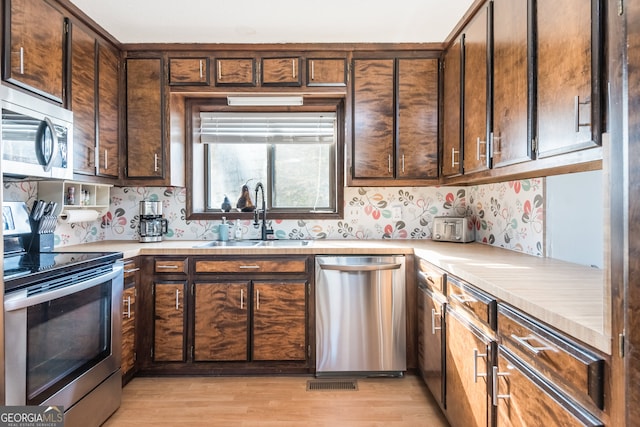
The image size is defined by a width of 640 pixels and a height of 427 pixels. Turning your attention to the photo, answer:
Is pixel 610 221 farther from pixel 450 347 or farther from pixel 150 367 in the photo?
pixel 150 367

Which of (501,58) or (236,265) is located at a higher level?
(501,58)

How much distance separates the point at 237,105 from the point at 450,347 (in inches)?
86.5

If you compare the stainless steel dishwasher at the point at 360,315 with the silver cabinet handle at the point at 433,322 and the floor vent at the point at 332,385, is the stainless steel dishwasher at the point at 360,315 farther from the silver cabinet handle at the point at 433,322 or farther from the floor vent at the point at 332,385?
the silver cabinet handle at the point at 433,322

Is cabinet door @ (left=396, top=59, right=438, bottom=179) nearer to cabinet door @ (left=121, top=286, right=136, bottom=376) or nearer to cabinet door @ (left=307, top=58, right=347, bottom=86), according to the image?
cabinet door @ (left=307, top=58, right=347, bottom=86)

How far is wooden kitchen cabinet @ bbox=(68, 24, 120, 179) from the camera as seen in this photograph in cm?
232

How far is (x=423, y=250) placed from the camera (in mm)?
2455

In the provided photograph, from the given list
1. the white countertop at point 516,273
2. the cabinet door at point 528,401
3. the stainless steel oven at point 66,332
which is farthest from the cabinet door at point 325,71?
the cabinet door at point 528,401

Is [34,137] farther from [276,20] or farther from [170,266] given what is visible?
[276,20]

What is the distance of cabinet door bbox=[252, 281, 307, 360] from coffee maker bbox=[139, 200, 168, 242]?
915mm

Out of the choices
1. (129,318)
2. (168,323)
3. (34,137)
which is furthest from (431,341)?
(34,137)

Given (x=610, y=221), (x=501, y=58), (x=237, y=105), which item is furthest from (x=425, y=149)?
(x=610, y=221)

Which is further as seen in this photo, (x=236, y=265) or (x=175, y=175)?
(x=175, y=175)

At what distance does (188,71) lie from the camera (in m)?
2.79

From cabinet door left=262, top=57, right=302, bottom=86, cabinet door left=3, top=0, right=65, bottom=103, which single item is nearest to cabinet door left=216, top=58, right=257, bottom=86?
cabinet door left=262, top=57, right=302, bottom=86
